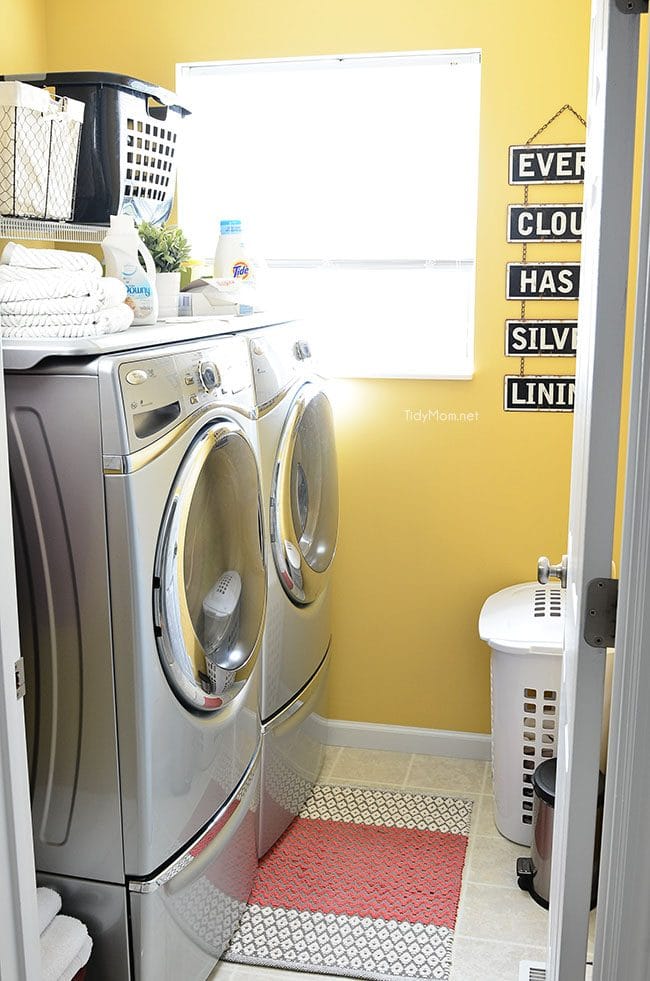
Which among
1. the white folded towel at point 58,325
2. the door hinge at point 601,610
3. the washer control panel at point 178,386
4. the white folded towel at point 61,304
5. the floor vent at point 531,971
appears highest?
the white folded towel at point 61,304

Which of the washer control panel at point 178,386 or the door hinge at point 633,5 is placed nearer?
the door hinge at point 633,5

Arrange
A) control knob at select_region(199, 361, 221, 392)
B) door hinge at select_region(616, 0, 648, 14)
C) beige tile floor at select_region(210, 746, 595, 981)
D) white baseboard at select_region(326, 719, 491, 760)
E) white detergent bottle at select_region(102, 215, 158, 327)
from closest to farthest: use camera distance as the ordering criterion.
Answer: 1. door hinge at select_region(616, 0, 648, 14)
2. control knob at select_region(199, 361, 221, 392)
3. white detergent bottle at select_region(102, 215, 158, 327)
4. beige tile floor at select_region(210, 746, 595, 981)
5. white baseboard at select_region(326, 719, 491, 760)

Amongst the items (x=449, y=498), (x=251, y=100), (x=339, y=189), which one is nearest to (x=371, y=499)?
(x=449, y=498)

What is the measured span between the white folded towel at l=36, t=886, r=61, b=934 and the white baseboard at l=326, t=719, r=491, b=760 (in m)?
1.50

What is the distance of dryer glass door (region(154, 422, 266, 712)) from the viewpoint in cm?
182

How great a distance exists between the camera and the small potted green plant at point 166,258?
2.41m

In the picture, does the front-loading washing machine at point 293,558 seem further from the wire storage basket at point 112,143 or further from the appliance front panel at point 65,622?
the appliance front panel at point 65,622

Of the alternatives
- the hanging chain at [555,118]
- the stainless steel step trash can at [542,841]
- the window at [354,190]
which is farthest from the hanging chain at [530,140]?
the stainless steel step trash can at [542,841]

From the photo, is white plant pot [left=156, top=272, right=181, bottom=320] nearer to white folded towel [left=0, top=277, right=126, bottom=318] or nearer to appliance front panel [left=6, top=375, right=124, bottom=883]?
white folded towel [left=0, top=277, right=126, bottom=318]

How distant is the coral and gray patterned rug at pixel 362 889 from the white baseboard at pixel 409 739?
26 centimetres

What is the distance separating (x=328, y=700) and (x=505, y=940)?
1.07 m

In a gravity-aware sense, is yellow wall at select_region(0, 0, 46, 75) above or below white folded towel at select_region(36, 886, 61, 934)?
above

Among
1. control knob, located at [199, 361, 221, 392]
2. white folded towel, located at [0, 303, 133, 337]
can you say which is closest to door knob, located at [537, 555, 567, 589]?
control knob, located at [199, 361, 221, 392]

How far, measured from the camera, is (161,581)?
1.78 meters
